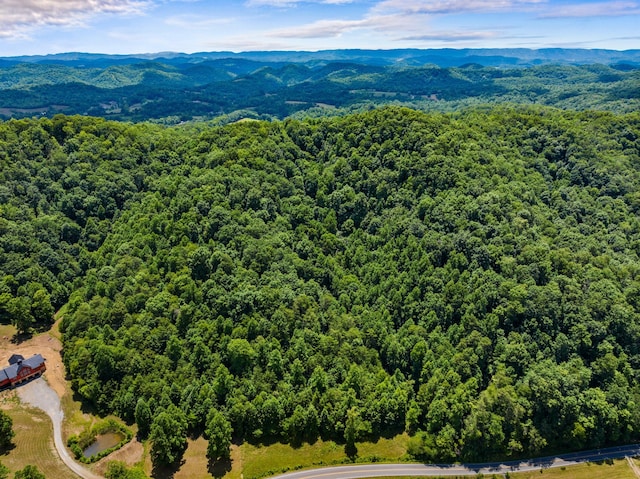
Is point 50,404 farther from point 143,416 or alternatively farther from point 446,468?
→ point 446,468

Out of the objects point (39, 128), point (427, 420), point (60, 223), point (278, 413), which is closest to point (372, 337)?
point (427, 420)

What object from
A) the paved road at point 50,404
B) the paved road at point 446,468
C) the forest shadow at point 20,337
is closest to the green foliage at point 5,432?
the paved road at point 50,404

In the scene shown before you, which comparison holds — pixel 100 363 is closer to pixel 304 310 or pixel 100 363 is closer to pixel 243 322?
pixel 243 322

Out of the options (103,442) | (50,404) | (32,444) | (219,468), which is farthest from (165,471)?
(50,404)

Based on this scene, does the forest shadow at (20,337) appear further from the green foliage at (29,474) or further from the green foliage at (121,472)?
the green foliage at (121,472)

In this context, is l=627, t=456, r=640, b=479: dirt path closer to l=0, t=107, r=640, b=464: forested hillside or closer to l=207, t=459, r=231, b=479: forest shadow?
l=0, t=107, r=640, b=464: forested hillside
